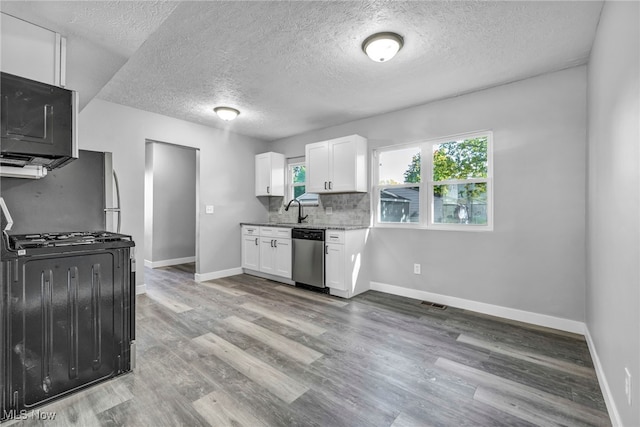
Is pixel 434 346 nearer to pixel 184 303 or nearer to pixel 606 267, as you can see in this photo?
pixel 606 267

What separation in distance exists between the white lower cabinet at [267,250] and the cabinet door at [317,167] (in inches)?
30.8

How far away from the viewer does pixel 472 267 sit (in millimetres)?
3244

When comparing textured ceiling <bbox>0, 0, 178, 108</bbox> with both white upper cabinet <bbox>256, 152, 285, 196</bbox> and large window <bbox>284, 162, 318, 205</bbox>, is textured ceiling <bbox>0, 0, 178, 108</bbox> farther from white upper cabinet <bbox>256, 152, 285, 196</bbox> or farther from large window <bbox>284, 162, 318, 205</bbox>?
large window <bbox>284, 162, 318, 205</bbox>

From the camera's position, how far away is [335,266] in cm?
379

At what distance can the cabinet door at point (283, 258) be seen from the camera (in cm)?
431

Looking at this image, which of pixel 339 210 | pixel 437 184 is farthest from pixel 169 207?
pixel 437 184

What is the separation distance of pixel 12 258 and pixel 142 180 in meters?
2.54

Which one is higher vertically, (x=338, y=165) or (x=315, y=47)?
(x=315, y=47)

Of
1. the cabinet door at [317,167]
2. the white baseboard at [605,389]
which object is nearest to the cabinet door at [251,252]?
the cabinet door at [317,167]

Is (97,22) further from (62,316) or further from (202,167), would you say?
(202,167)

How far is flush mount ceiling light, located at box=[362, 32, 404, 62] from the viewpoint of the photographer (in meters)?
2.19

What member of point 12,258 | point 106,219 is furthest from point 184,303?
point 12,258

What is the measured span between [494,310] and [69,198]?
4.34 meters

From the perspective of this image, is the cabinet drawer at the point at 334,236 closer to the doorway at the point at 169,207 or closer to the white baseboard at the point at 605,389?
the white baseboard at the point at 605,389
